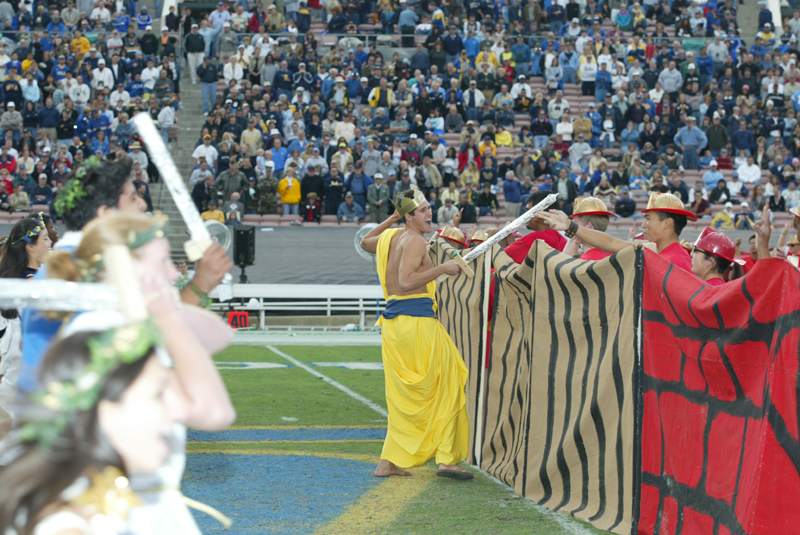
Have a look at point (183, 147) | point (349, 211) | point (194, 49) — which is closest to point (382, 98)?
point (349, 211)

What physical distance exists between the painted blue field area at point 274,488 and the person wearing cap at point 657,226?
7.36ft

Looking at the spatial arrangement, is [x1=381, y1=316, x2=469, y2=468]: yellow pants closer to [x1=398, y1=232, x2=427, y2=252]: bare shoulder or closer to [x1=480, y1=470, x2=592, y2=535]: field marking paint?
[x1=398, y1=232, x2=427, y2=252]: bare shoulder

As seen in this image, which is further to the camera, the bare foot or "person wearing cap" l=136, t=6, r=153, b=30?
"person wearing cap" l=136, t=6, r=153, b=30

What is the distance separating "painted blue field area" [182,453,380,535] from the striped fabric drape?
3.80 ft

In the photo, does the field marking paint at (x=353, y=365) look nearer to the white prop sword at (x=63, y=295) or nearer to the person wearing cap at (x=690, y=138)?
the white prop sword at (x=63, y=295)

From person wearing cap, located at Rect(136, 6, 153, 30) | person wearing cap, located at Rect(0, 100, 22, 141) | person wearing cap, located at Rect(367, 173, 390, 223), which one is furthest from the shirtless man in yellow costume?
person wearing cap, located at Rect(136, 6, 153, 30)

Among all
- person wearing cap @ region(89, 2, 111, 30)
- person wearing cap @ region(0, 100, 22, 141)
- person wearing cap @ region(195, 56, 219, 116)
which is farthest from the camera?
person wearing cap @ region(89, 2, 111, 30)

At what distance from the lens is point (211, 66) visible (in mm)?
25266

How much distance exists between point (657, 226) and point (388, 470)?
2.59m

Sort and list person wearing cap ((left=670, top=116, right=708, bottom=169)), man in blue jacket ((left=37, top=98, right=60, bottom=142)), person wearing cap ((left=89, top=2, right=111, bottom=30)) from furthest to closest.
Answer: person wearing cap ((left=89, top=2, right=111, bottom=30)), person wearing cap ((left=670, top=116, right=708, bottom=169)), man in blue jacket ((left=37, top=98, right=60, bottom=142))

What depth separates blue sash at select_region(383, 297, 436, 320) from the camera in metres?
6.86

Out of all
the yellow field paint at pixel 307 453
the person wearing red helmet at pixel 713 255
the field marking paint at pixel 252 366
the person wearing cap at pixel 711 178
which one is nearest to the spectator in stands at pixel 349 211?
the field marking paint at pixel 252 366

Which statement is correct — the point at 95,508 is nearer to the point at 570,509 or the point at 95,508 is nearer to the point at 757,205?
the point at 570,509

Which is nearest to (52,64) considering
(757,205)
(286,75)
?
(286,75)
